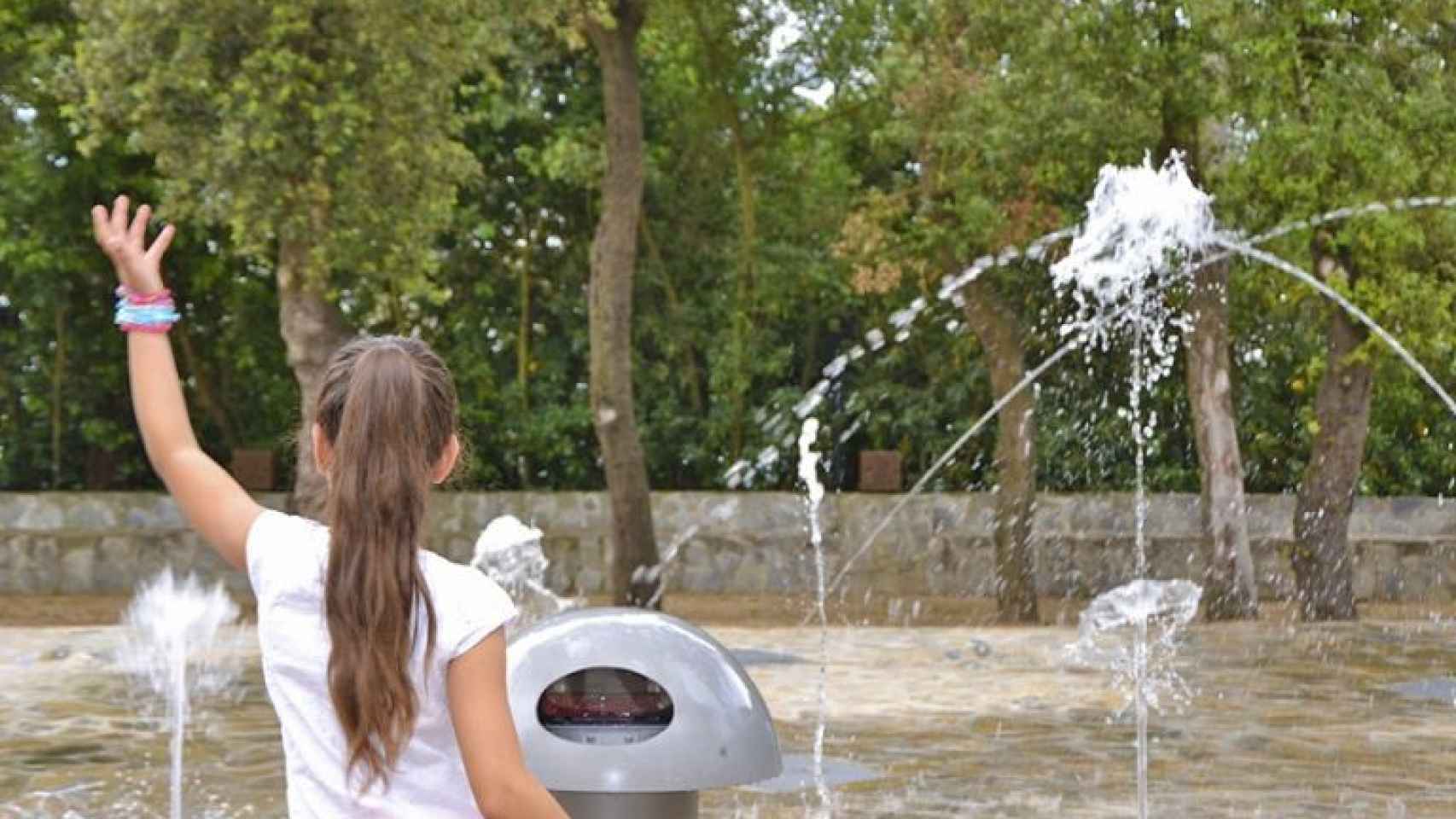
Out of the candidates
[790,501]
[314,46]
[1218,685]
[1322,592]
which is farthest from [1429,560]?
[314,46]

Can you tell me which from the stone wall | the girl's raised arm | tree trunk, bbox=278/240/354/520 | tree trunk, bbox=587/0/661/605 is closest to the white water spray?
the stone wall

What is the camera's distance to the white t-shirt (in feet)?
9.32

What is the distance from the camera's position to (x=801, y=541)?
25.2m

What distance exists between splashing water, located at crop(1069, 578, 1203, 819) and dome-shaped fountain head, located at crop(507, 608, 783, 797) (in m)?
4.81

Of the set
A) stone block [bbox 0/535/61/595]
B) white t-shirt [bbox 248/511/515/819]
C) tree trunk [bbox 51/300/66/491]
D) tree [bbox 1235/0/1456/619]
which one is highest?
tree [bbox 1235/0/1456/619]

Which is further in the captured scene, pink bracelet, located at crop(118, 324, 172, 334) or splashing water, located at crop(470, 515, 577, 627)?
splashing water, located at crop(470, 515, 577, 627)

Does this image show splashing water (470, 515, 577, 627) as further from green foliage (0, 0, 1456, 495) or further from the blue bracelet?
the blue bracelet

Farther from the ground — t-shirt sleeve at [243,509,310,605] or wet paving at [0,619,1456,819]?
t-shirt sleeve at [243,509,310,605]

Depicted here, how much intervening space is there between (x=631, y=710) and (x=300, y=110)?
13.4 m

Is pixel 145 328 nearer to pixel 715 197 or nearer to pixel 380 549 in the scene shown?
pixel 380 549

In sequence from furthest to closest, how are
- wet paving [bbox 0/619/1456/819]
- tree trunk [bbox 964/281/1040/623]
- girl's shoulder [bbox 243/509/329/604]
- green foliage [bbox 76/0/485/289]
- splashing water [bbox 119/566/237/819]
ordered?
tree trunk [bbox 964/281/1040/623] → green foliage [bbox 76/0/485/289] → splashing water [bbox 119/566/237/819] → wet paving [bbox 0/619/1456/819] → girl's shoulder [bbox 243/509/329/604]

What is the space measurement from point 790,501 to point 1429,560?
6.21 m

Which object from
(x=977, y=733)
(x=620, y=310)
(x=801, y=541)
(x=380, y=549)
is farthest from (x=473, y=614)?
(x=801, y=541)

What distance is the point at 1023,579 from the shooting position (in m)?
22.0
